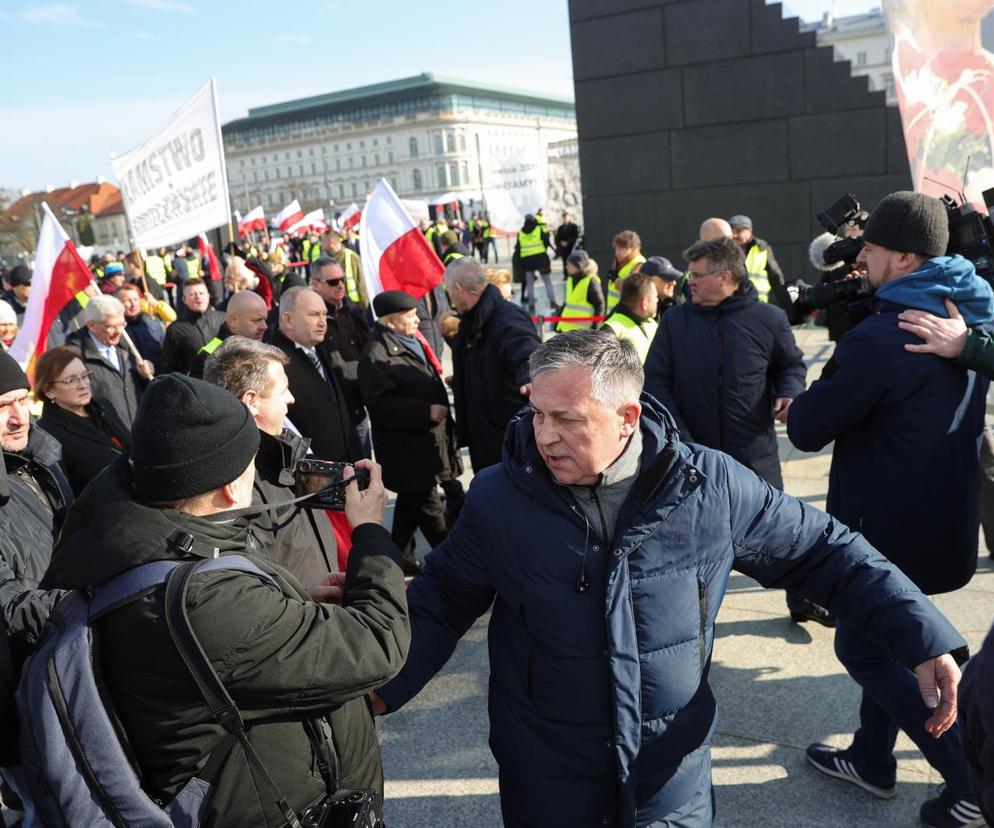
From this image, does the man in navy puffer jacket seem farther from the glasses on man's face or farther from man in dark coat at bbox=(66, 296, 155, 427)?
man in dark coat at bbox=(66, 296, 155, 427)

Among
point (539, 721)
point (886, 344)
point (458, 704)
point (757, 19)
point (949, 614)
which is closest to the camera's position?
point (539, 721)

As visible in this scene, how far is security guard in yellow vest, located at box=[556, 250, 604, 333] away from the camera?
8.45 meters

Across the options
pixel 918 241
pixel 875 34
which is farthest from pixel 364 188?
pixel 918 241

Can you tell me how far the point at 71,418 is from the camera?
3.84 m

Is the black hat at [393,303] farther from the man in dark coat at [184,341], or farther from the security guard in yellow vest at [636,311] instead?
the man in dark coat at [184,341]

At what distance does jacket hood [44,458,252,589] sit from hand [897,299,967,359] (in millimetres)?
2167

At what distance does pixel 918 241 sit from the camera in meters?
2.72

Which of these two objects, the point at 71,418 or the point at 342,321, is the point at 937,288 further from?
the point at 342,321

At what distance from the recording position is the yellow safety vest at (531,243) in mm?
14461

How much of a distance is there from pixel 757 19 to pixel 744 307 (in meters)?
8.06

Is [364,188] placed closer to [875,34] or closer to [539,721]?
[875,34]

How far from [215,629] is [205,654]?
0.04 metres

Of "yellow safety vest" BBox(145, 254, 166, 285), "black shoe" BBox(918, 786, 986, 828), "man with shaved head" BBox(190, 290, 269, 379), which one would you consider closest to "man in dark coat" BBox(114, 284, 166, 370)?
"man with shaved head" BBox(190, 290, 269, 379)

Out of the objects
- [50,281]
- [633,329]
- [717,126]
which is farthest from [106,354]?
[717,126]
